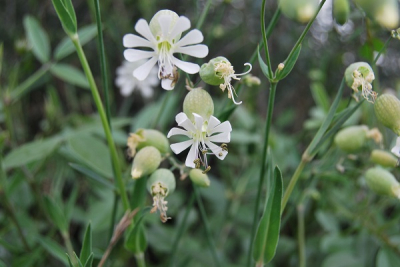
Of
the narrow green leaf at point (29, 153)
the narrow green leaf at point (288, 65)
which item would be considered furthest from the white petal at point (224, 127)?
the narrow green leaf at point (29, 153)

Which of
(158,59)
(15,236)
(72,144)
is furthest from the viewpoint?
(15,236)

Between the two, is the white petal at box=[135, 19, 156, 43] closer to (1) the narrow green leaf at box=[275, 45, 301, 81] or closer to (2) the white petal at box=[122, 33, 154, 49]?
(2) the white petal at box=[122, 33, 154, 49]

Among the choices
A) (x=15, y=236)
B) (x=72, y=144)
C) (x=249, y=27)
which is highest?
(x=249, y=27)

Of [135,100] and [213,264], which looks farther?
[135,100]

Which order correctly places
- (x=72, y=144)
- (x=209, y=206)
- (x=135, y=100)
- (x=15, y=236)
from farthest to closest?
1. (x=135, y=100)
2. (x=209, y=206)
3. (x=15, y=236)
4. (x=72, y=144)

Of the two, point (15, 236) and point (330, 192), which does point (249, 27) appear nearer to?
point (330, 192)

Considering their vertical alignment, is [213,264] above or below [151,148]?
below

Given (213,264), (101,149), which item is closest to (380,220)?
(213,264)
